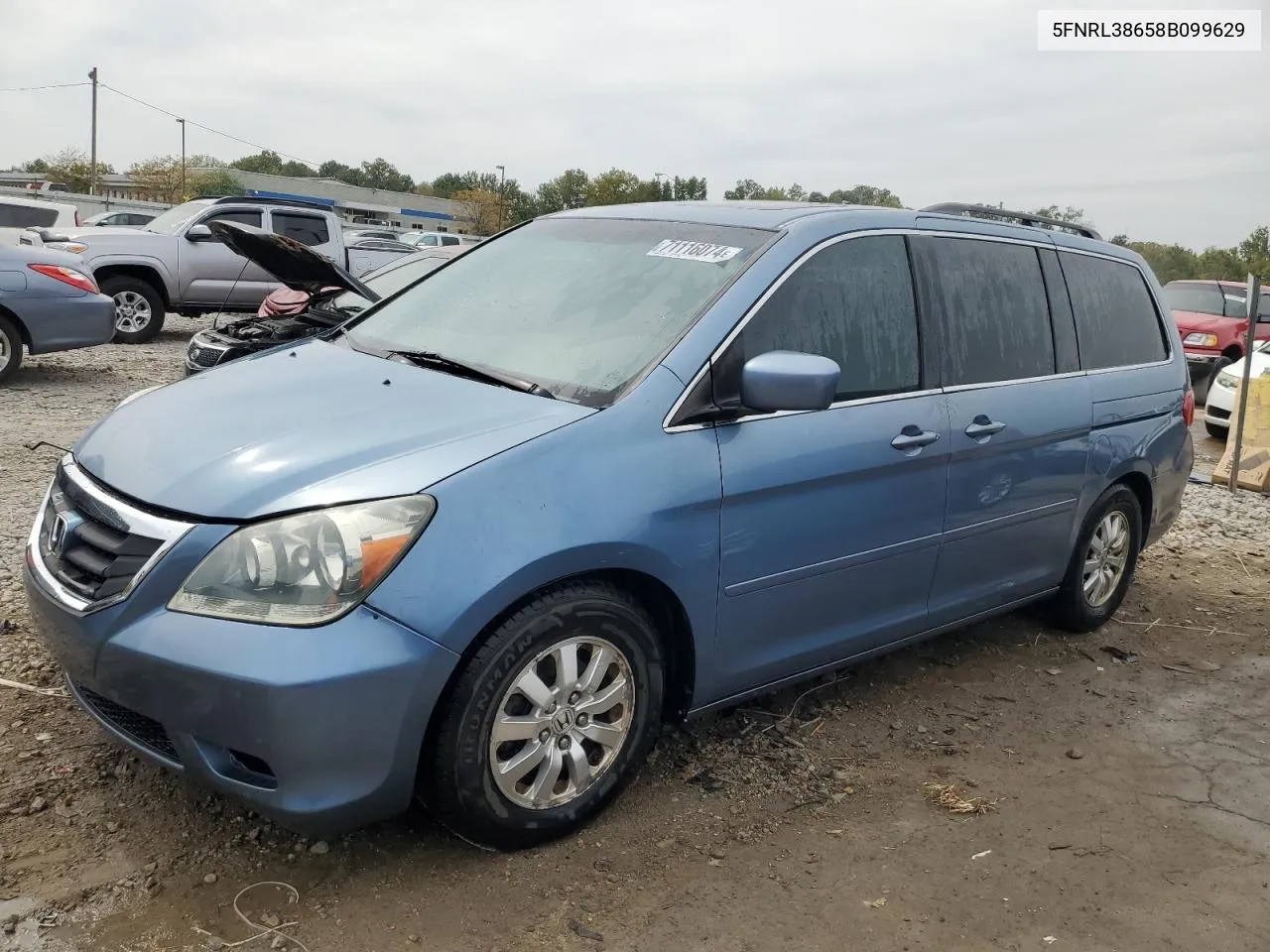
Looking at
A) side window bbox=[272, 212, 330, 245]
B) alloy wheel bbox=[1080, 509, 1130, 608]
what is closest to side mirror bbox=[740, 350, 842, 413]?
alloy wheel bbox=[1080, 509, 1130, 608]

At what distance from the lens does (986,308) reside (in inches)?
159

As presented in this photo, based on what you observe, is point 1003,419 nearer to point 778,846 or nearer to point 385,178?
point 778,846

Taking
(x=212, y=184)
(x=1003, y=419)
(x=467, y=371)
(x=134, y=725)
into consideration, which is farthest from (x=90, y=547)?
(x=212, y=184)

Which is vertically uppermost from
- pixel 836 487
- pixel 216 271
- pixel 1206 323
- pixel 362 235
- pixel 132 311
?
pixel 362 235

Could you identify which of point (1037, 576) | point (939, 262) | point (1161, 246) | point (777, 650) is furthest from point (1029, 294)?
point (1161, 246)

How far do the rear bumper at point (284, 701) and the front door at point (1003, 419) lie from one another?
212 cm

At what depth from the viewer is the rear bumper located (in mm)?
2318

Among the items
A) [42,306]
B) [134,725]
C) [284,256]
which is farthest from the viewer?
[42,306]

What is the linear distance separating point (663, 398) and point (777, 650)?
0.92m

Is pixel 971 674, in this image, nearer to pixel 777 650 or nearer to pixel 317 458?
pixel 777 650

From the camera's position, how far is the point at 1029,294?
14.1 ft

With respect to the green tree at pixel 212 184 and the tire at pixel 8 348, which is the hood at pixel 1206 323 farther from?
the green tree at pixel 212 184

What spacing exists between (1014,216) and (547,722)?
3.15m

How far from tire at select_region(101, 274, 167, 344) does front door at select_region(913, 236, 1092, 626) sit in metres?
11.2
